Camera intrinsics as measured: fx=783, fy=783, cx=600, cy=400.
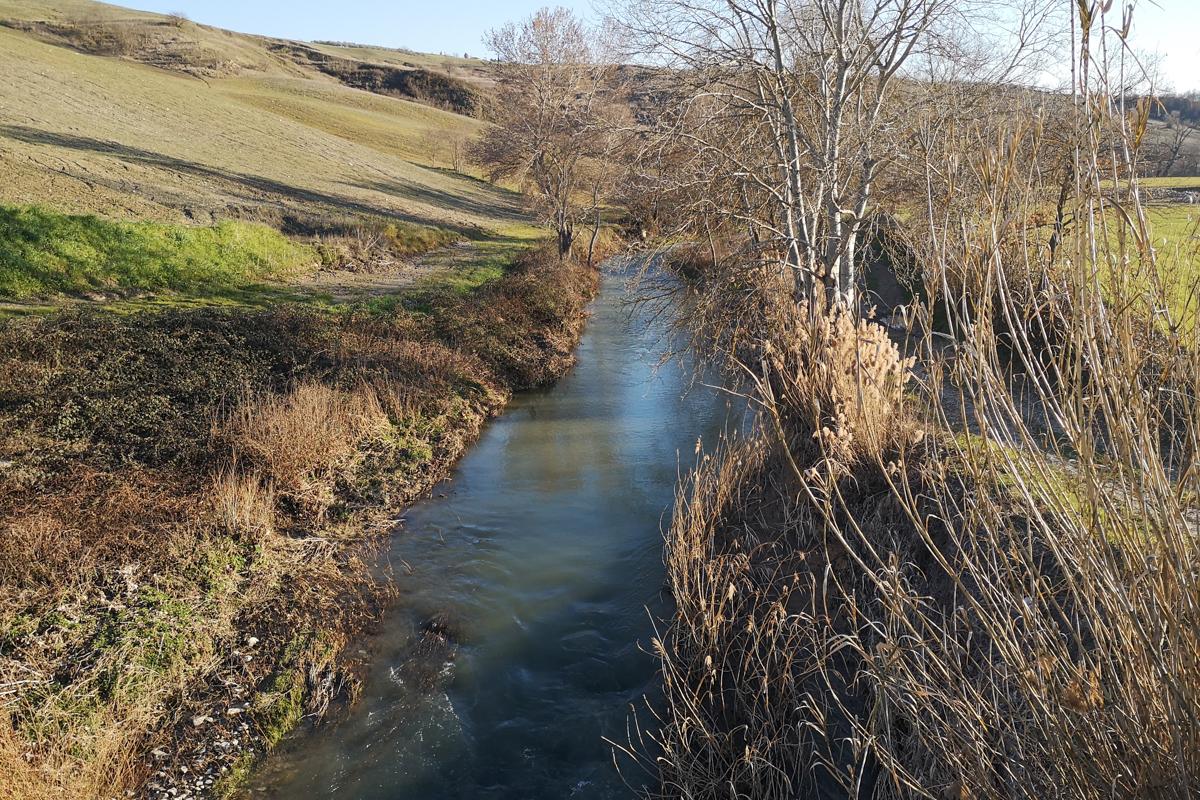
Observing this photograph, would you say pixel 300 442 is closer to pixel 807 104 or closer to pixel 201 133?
pixel 807 104

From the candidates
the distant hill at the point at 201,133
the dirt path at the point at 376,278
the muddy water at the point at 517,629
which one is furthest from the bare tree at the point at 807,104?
the distant hill at the point at 201,133

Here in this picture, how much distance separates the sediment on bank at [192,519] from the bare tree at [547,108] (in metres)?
14.1

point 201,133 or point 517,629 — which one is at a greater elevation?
point 201,133

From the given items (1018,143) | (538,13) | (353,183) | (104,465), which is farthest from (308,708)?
(353,183)

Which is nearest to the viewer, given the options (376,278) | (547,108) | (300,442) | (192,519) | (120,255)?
(192,519)

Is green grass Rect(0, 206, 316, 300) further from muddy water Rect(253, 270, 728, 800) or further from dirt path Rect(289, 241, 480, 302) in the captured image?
muddy water Rect(253, 270, 728, 800)

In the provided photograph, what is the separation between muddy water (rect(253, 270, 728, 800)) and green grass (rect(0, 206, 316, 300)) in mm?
8757

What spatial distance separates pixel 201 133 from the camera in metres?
34.7

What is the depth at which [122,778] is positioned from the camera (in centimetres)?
509

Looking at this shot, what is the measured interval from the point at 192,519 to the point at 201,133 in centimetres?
3297

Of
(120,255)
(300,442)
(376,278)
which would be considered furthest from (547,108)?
(300,442)

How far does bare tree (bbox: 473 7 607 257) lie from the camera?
86.6ft

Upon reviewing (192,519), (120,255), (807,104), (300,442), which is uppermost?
(807,104)

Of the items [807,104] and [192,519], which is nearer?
[192,519]
